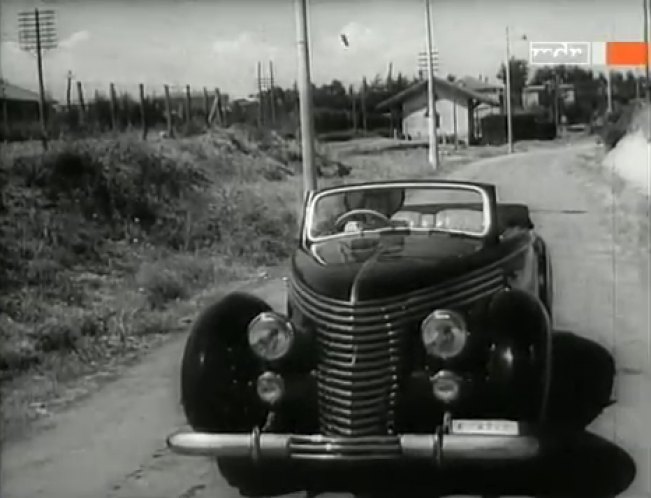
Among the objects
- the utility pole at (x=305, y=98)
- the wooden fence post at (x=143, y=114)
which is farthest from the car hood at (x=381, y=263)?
the wooden fence post at (x=143, y=114)

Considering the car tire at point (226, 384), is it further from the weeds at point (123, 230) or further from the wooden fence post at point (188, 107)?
the wooden fence post at point (188, 107)

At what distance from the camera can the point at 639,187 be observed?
3133mm

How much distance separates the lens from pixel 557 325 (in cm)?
311

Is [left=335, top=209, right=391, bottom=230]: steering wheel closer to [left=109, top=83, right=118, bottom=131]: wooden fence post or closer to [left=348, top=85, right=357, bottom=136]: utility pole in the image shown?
[left=348, top=85, right=357, bottom=136]: utility pole

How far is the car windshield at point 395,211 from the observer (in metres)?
3.17

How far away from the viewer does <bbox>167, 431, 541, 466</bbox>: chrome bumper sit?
9.09 ft

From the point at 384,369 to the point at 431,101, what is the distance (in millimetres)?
934

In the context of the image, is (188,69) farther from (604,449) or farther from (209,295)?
(604,449)

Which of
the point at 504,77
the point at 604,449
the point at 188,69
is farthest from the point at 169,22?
the point at 604,449

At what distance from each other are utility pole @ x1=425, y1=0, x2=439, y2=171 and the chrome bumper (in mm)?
897

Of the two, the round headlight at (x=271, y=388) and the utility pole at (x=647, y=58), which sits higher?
the utility pole at (x=647, y=58)

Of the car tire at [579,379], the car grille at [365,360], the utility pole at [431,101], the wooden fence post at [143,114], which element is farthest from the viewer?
the wooden fence post at [143,114]

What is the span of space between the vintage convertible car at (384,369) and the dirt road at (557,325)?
8 cm

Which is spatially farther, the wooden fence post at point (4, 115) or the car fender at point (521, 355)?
the wooden fence post at point (4, 115)
